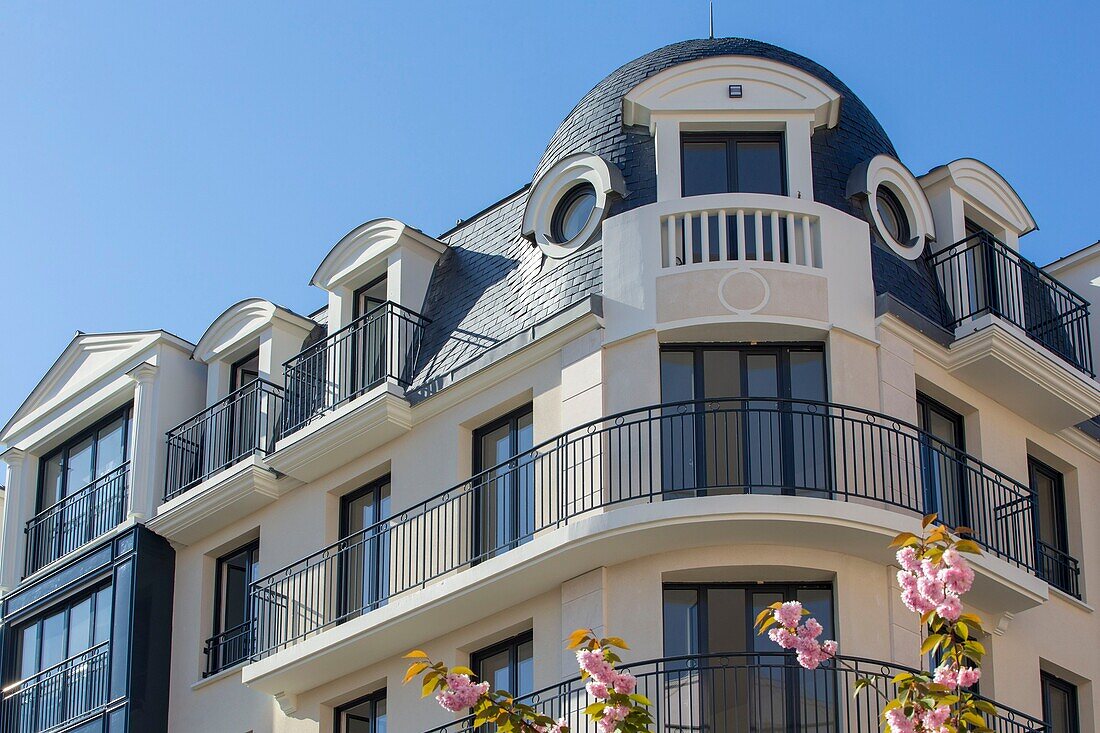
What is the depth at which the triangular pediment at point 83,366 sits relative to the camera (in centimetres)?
3038

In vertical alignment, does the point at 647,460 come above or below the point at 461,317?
below

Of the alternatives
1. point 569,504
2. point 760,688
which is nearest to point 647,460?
point 569,504

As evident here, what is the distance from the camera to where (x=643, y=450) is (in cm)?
2284

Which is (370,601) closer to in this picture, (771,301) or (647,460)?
(647,460)

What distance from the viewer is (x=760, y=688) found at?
21500 mm

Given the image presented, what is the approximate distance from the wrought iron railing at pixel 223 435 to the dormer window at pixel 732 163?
6573 millimetres

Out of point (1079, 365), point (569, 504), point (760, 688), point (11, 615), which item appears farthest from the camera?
point (11, 615)

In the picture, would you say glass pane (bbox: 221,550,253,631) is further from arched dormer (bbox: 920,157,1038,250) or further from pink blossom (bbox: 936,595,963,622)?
pink blossom (bbox: 936,595,963,622)

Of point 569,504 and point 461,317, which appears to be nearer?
point 569,504

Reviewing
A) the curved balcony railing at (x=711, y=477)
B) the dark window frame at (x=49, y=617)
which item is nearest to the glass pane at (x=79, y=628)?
the dark window frame at (x=49, y=617)

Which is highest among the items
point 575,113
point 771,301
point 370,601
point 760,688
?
point 575,113

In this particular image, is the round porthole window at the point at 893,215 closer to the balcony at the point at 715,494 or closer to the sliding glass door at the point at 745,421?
the sliding glass door at the point at 745,421

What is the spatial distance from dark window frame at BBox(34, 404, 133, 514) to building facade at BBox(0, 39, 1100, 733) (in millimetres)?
877

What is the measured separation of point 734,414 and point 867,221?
10.6 feet
